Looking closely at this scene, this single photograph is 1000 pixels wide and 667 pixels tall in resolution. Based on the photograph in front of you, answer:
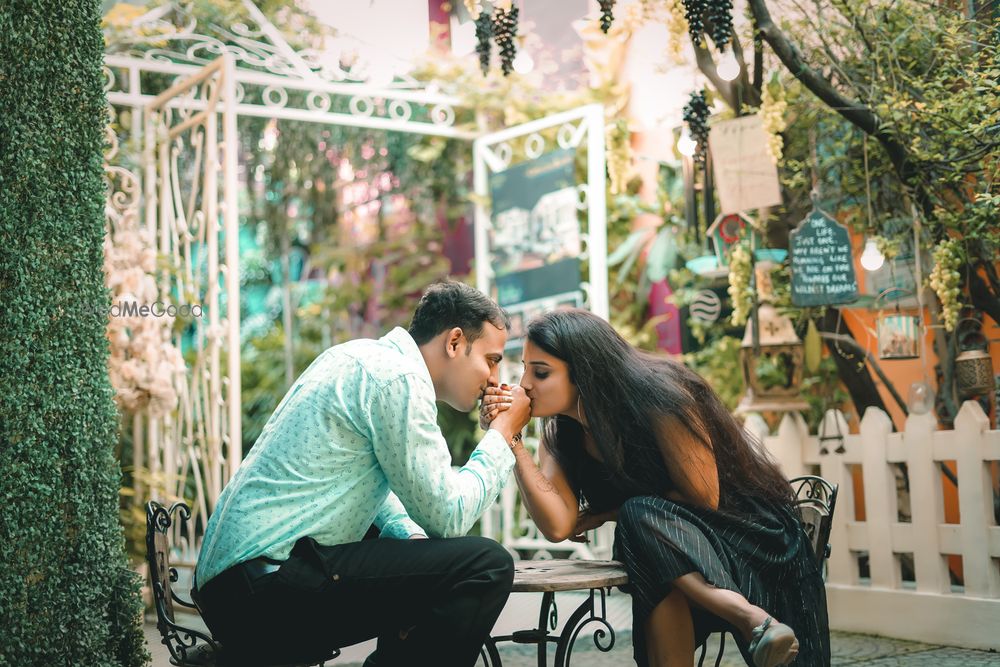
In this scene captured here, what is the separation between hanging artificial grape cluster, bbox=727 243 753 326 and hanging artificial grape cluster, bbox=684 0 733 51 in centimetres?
114

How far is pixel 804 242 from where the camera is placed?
493 centimetres

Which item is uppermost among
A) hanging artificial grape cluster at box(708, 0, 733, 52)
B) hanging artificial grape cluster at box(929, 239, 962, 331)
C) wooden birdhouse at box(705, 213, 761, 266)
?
hanging artificial grape cluster at box(708, 0, 733, 52)

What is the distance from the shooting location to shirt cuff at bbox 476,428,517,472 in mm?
2793

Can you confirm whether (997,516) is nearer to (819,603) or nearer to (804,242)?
(804,242)

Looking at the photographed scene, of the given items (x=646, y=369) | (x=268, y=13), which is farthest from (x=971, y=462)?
(x=268, y=13)

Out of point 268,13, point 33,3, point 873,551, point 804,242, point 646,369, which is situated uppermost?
point 268,13

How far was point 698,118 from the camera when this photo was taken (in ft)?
17.2

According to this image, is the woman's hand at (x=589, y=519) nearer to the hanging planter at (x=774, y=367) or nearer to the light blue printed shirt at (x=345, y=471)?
the light blue printed shirt at (x=345, y=471)

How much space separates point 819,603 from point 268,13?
5749mm

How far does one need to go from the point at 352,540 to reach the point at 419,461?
0.31 m

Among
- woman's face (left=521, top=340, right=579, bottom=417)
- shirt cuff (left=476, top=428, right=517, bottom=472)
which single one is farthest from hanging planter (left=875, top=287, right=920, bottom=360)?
shirt cuff (left=476, top=428, right=517, bottom=472)

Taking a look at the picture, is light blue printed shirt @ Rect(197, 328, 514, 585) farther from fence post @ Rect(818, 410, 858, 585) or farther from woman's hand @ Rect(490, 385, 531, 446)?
fence post @ Rect(818, 410, 858, 585)

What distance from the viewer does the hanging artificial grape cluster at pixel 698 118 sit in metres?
5.20

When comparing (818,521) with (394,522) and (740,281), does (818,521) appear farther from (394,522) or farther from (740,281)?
(740,281)
